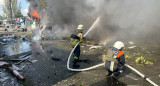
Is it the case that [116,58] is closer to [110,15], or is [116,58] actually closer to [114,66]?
[114,66]

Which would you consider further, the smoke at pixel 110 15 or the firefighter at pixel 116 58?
the smoke at pixel 110 15

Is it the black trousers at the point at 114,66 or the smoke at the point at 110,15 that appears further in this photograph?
the smoke at the point at 110,15

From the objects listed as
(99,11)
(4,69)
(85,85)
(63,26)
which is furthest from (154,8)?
(63,26)

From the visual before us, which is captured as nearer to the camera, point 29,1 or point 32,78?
point 32,78

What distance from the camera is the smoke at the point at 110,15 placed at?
765cm

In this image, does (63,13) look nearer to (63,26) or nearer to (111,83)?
(63,26)

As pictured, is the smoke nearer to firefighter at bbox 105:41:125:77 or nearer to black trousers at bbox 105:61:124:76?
firefighter at bbox 105:41:125:77

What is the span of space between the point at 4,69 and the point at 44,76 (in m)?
1.90

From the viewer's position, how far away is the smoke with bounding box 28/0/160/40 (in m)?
7.65

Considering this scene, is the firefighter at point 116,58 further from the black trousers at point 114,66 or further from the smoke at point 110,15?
the smoke at point 110,15

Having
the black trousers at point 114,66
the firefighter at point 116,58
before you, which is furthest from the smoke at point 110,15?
the black trousers at point 114,66

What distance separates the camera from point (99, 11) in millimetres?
9555

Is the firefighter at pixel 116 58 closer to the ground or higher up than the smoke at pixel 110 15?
closer to the ground

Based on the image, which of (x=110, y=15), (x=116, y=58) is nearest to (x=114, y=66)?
(x=116, y=58)
